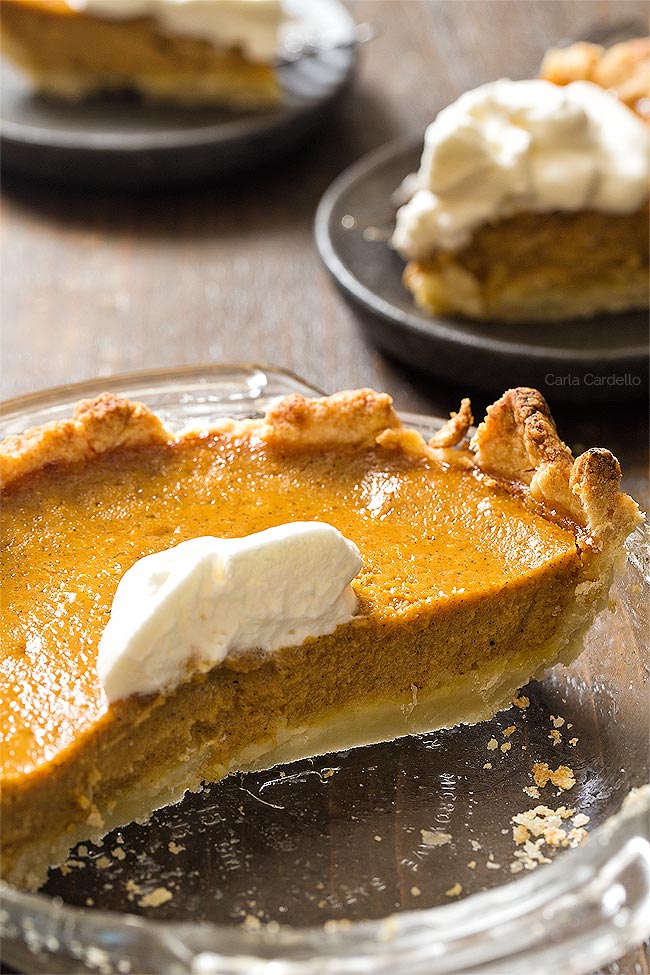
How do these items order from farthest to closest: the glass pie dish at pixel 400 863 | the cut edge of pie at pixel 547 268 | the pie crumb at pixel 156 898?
1. the cut edge of pie at pixel 547 268
2. the pie crumb at pixel 156 898
3. the glass pie dish at pixel 400 863

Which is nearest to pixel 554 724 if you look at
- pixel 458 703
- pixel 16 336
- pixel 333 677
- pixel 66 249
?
pixel 458 703

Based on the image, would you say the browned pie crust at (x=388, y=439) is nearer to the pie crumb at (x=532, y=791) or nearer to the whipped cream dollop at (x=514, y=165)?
the pie crumb at (x=532, y=791)

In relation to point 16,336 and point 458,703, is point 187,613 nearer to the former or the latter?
point 458,703

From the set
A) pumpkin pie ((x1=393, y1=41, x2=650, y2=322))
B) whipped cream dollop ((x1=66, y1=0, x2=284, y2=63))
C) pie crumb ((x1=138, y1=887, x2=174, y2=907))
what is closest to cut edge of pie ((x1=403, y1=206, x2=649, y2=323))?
pumpkin pie ((x1=393, y1=41, x2=650, y2=322))

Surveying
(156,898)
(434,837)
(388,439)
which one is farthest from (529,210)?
(156,898)

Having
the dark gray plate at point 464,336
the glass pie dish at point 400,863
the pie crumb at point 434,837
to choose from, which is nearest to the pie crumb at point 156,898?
the glass pie dish at point 400,863
